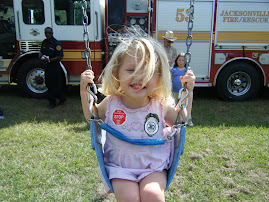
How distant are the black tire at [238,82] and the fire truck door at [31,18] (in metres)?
4.34

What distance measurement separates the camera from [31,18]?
5.86 metres

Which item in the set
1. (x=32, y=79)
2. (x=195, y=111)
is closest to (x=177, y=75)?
(x=195, y=111)

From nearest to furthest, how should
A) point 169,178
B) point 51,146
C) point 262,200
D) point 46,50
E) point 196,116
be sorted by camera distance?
1. point 169,178
2. point 262,200
3. point 51,146
4. point 196,116
5. point 46,50

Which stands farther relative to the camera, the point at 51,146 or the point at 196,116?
the point at 196,116

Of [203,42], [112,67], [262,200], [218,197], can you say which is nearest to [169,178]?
[112,67]

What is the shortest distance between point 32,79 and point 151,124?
5.14 metres

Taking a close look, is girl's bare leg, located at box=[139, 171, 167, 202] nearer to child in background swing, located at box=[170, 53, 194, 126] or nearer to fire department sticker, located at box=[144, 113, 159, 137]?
fire department sticker, located at box=[144, 113, 159, 137]

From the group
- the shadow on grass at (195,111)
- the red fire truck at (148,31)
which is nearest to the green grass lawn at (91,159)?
the shadow on grass at (195,111)

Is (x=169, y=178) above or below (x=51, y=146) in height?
above

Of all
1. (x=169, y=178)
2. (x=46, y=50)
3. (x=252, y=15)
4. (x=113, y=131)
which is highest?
(x=252, y=15)

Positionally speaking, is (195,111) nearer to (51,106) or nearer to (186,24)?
(186,24)

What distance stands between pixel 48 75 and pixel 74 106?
0.84 metres

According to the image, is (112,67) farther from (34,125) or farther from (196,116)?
(196,116)

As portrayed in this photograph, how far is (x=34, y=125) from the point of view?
4.27 meters
